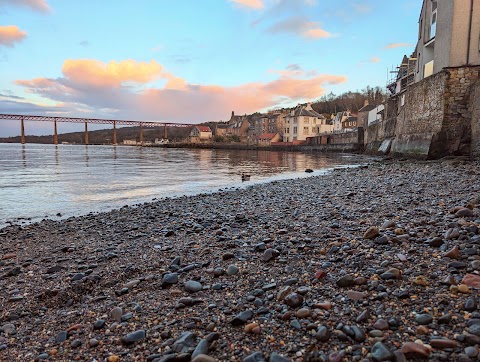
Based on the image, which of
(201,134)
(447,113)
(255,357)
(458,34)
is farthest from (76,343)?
(201,134)

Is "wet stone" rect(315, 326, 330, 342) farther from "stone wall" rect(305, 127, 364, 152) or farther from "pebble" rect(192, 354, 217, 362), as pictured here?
"stone wall" rect(305, 127, 364, 152)

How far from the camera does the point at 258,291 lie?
3367 mm

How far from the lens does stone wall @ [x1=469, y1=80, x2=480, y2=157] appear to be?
18.0m

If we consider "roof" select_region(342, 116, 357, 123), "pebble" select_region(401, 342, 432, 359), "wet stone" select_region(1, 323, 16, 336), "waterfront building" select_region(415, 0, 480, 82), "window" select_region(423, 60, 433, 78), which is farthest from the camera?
"roof" select_region(342, 116, 357, 123)

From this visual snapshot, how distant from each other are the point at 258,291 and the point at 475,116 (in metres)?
20.7

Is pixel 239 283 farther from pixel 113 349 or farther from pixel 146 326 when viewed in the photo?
pixel 113 349

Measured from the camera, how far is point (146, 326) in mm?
2924

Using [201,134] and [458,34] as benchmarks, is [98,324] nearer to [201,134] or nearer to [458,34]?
[458,34]

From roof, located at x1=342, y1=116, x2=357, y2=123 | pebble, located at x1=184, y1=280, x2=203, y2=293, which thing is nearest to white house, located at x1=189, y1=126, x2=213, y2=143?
roof, located at x1=342, y1=116, x2=357, y2=123

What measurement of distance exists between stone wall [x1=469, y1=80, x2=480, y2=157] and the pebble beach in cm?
1474

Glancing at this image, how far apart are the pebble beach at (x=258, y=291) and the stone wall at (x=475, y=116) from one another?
48.4 ft

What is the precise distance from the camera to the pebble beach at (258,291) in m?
2.43

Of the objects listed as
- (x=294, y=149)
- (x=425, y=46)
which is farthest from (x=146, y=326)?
(x=294, y=149)

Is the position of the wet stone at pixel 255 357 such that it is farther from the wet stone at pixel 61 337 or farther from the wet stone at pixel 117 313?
the wet stone at pixel 61 337
